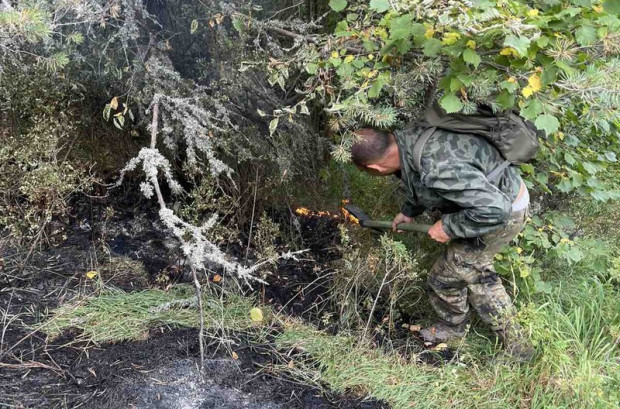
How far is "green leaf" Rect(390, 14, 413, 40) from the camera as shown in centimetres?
201

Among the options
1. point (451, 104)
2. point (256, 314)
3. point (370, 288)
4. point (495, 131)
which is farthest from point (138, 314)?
point (495, 131)

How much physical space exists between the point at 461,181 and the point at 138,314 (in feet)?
6.27

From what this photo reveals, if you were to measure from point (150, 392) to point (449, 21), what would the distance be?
2051 millimetres

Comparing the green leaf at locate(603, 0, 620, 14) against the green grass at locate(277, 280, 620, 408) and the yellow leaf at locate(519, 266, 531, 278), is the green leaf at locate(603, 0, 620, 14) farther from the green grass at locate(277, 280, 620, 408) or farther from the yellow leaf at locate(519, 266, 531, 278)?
the yellow leaf at locate(519, 266, 531, 278)

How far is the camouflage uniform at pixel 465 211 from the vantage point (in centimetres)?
238

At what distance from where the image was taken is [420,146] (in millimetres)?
2492

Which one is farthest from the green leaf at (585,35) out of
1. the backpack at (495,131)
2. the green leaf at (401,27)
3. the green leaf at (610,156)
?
the green leaf at (610,156)

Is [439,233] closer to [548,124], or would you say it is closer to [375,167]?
[375,167]

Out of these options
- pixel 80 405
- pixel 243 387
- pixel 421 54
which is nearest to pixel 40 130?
pixel 80 405

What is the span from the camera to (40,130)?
3139 millimetres

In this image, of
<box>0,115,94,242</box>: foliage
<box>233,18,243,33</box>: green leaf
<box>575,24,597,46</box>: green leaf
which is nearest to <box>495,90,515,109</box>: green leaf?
<box>575,24,597,46</box>: green leaf

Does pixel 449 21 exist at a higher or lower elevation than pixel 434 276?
higher

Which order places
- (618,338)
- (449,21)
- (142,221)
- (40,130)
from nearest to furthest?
(449,21) < (618,338) < (40,130) < (142,221)

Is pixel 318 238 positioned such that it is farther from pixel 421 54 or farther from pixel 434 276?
pixel 421 54
